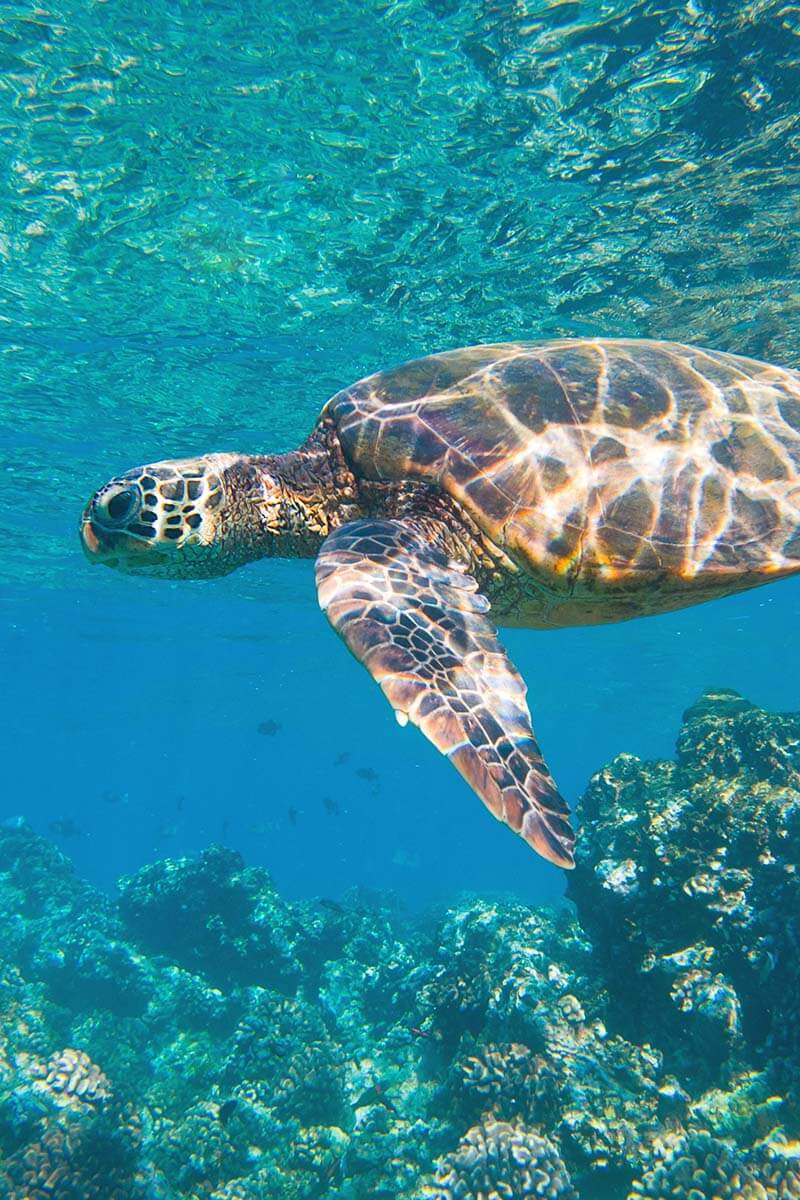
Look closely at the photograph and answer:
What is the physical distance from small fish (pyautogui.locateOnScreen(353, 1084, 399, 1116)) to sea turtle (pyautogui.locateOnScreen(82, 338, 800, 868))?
22.7ft

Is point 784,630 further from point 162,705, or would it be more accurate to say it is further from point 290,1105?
point 162,705

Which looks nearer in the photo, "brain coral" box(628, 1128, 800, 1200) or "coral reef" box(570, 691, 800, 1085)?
"brain coral" box(628, 1128, 800, 1200)

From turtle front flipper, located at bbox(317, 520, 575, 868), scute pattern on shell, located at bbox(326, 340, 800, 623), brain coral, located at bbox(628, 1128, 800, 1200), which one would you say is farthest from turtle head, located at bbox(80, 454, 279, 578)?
brain coral, located at bbox(628, 1128, 800, 1200)

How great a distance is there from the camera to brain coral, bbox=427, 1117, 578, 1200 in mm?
5605

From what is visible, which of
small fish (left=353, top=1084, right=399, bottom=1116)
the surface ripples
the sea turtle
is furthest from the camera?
small fish (left=353, top=1084, right=399, bottom=1116)

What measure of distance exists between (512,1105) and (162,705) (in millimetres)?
58090

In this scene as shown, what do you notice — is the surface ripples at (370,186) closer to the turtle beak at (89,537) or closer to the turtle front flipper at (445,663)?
the turtle beak at (89,537)

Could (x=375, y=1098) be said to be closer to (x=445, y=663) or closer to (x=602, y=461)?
(x=445, y=663)

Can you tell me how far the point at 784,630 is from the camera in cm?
3719

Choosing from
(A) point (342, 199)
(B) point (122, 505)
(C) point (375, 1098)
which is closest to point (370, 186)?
(A) point (342, 199)

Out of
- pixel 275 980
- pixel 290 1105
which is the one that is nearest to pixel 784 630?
pixel 275 980

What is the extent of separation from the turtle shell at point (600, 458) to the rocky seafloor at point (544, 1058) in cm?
362

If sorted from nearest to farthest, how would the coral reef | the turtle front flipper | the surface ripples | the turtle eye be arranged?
1. the turtle front flipper
2. the turtle eye
3. the coral reef
4. the surface ripples

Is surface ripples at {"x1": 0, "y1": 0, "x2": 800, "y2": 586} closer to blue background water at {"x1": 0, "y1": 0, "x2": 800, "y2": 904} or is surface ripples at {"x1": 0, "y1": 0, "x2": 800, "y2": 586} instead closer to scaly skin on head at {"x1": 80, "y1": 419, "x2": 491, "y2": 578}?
blue background water at {"x1": 0, "y1": 0, "x2": 800, "y2": 904}
